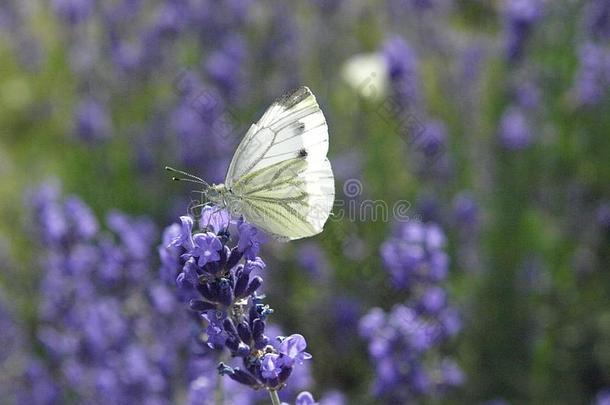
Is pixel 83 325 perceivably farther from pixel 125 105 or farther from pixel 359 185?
pixel 125 105

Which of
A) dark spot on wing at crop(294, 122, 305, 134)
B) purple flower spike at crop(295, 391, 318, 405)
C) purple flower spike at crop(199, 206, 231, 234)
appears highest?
dark spot on wing at crop(294, 122, 305, 134)

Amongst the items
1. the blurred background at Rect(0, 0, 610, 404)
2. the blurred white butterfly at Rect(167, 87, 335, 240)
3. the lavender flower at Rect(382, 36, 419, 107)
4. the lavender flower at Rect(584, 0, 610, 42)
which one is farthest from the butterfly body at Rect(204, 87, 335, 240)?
the lavender flower at Rect(584, 0, 610, 42)

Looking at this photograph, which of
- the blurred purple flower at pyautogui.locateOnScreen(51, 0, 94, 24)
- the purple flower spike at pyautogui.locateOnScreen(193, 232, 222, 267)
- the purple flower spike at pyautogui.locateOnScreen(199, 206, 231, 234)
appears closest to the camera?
the purple flower spike at pyautogui.locateOnScreen(193, 232, 222, 267)

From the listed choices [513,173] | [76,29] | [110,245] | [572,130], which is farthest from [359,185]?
[76,29]

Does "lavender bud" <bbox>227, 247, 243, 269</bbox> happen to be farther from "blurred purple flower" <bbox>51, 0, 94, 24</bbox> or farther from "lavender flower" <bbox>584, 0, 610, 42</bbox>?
"blurred purple flower" <bbox>51, 0, 94, 24</bbox>

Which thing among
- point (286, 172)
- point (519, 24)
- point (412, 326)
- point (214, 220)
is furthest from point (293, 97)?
point (519, 24)

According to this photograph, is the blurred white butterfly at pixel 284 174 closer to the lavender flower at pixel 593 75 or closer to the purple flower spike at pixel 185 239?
the purple flower spike at pixel 185 239

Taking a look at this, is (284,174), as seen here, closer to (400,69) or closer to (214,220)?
(214,220)
